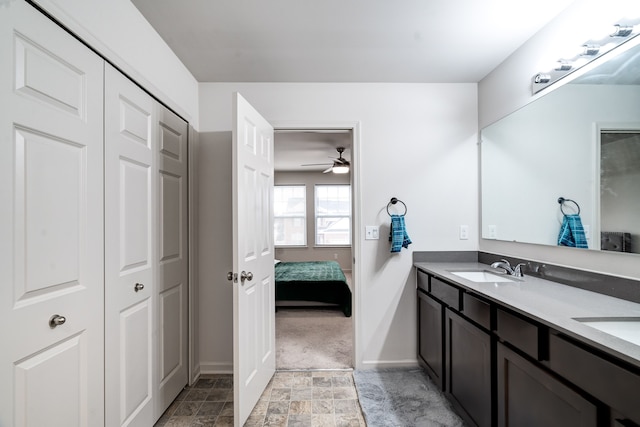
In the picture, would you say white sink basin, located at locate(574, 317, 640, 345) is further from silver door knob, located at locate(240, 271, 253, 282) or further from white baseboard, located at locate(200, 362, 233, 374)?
white baseboard, located at locate(200, 362, 233, 374)

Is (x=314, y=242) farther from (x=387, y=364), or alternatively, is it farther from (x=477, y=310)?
(x=477, y=310)

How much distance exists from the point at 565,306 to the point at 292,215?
6.11m

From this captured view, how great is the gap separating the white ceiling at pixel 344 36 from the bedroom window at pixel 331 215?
15.5 ft

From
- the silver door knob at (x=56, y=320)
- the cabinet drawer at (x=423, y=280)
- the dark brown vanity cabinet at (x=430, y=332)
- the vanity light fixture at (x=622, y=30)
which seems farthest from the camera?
the cabinet drawer at (x=423, y=280)

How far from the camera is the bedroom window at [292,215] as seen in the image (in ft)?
23.1

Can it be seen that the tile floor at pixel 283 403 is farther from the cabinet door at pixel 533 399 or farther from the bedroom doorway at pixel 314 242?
the cabinet door at pixel 533 399

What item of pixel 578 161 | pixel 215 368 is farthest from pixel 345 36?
pixel 215 368

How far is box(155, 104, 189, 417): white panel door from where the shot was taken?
184 cm

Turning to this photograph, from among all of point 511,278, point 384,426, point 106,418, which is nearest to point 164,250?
point 106,418

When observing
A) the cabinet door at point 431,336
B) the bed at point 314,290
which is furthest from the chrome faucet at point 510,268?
the bed at point 314,290

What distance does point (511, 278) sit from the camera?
6.09ft

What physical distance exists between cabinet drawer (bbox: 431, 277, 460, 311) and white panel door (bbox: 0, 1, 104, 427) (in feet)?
6.32

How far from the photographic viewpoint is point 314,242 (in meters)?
7.04

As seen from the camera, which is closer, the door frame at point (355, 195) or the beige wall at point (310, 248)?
the door frame at point (355, 195)
